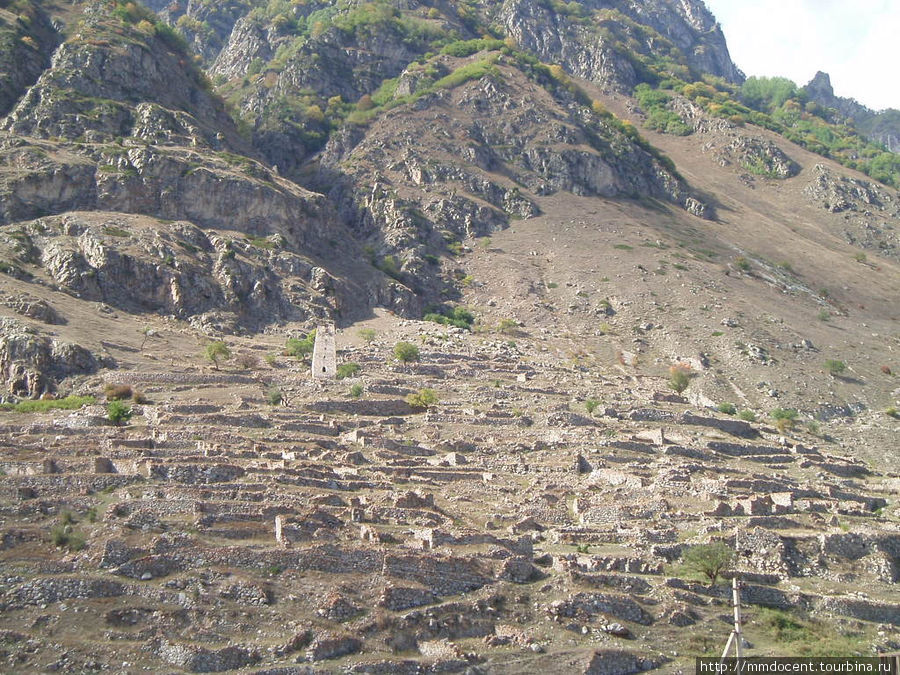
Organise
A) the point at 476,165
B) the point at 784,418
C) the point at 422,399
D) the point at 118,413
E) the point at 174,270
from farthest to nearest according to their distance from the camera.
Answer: the point at 476,165 < the point at 174,270 < the point at 784,418 < the point at 422,399 < the point at 118,413

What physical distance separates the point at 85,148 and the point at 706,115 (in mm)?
95924

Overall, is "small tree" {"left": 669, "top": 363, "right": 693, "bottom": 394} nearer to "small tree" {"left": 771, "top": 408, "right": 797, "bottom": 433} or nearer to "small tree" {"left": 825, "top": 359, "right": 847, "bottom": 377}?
"small tree" {"left": 771, "top": 408, "right": 797, "bottom": 433}

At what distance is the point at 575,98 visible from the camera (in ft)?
399

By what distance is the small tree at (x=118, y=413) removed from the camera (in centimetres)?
3766

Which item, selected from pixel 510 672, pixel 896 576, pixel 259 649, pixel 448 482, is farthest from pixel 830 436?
pixel 259 649

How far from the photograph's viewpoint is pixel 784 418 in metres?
53.7

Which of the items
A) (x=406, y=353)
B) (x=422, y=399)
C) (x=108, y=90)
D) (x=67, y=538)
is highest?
(x=108, y=90)

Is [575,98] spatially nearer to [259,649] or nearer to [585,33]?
[585,33]

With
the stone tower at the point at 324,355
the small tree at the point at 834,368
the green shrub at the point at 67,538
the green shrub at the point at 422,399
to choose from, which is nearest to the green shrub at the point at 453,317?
the stone tower at the point at 324,355

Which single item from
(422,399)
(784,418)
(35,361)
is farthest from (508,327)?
(35,361)

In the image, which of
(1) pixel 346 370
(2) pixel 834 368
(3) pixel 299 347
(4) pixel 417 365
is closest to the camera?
(1) pixel 346 370

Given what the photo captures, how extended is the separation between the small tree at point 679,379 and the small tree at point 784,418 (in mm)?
5799

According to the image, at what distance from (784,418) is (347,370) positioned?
25.8m

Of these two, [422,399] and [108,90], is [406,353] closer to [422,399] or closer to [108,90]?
[422,399]
